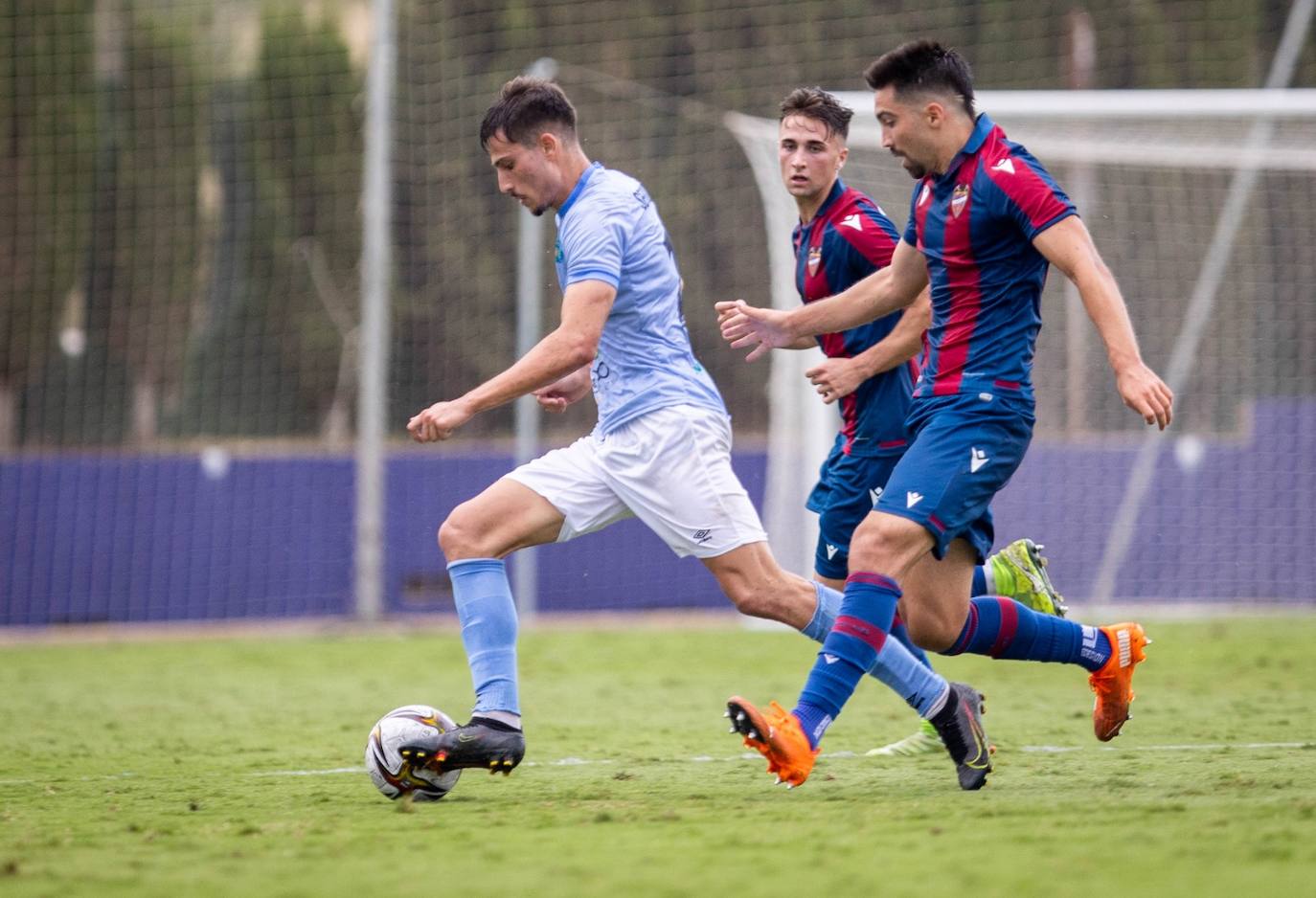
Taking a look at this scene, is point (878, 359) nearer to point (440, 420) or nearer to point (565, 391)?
point (565, 391)

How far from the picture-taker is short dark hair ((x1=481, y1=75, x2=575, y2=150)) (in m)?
5.30

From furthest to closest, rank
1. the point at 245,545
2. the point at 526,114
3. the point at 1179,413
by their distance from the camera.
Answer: the point at 245,545
the point at 1179,413
the point at 526,114

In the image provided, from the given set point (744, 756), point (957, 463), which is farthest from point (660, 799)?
point (957, 463)

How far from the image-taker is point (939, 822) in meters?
4.32

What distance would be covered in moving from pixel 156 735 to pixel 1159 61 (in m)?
15.5

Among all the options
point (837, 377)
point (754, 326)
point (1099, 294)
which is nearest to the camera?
point (1099, 294)

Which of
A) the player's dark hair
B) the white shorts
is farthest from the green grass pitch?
the player's dark hair

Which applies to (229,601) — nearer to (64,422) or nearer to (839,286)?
(64,422)

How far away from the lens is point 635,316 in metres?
5.38

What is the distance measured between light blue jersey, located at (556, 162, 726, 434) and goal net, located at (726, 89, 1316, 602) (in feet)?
26.3

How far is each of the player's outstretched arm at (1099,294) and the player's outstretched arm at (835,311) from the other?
25.9 inches

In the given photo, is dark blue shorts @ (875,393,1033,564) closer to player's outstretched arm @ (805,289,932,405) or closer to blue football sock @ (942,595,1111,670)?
blue football sock @ (942,595,1111,670)

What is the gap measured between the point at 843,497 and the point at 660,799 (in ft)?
5.15

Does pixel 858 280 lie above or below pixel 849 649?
above
